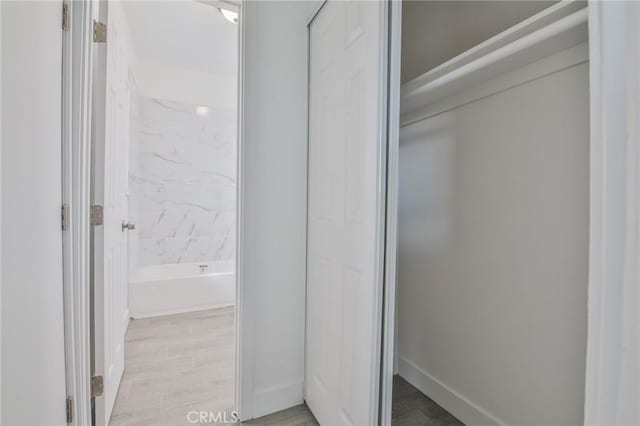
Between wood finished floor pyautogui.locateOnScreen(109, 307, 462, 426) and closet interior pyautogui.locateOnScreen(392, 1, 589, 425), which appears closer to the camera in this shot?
closet interior pyautogui.locateOnScreen(392, 1, 589, 425)

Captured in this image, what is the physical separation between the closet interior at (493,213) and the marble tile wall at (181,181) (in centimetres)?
299

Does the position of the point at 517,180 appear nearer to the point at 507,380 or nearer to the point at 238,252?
the point at 507,380

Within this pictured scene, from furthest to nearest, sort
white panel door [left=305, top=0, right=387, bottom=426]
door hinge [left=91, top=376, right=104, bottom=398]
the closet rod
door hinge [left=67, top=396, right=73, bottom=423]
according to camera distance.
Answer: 1. door hinge [left=91, top=376, right=104, bottom=398]
2. door hinge [left=67, top=396, right=73, bottom=423]
3. white panel door [left=305, top=0, right=387, bottom=426]
4. the closet rod

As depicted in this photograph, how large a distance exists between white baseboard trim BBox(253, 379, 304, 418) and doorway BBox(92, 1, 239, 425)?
0.18 m

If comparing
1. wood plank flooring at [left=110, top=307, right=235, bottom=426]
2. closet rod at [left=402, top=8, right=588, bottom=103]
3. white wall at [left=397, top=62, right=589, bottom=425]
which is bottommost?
wood plank flooring at [left=110, top=307, right=235, bottom=426]

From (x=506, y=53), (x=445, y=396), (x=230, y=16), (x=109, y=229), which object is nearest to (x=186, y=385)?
(x=109, y=229)

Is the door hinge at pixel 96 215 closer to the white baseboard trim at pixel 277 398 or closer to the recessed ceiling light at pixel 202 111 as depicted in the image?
the white baseboard trim at pixel 277 398

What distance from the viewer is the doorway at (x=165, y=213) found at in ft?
5.32

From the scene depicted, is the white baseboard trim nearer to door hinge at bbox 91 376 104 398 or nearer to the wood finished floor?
the wood finished floor

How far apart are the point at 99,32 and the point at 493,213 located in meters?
2.15

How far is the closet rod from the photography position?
3.14 feet

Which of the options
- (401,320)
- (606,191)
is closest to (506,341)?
(401,320)

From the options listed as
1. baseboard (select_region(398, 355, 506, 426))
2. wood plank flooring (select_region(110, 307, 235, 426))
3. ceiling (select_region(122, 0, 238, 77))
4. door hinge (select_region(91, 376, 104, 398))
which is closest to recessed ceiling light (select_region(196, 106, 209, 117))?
ceiling (select_region(122, 0, 238, 77))

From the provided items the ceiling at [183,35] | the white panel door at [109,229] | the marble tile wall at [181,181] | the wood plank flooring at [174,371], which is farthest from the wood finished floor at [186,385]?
the ceiling at [183,35]
